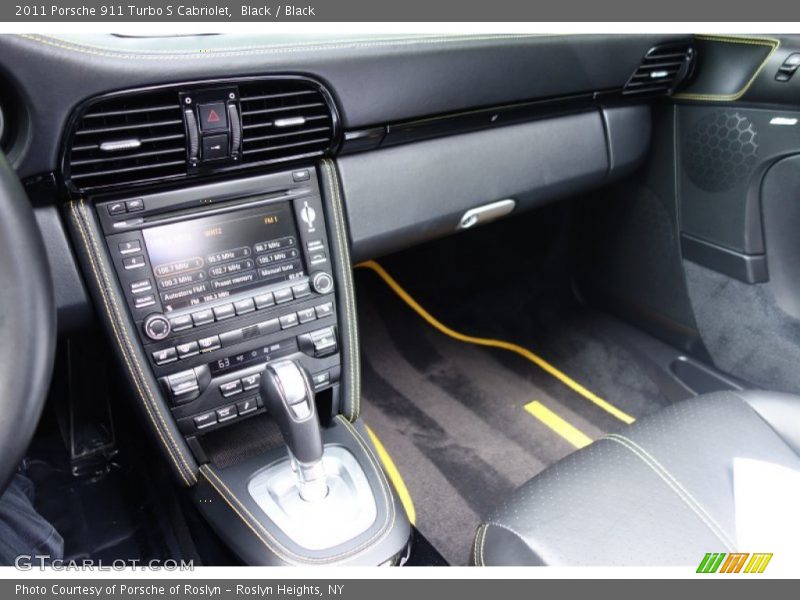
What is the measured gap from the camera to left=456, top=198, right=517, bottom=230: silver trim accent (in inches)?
58.9

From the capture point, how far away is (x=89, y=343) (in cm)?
149

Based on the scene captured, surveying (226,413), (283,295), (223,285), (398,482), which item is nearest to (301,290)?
(283,295)

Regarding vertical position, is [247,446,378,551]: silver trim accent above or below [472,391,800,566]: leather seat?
below

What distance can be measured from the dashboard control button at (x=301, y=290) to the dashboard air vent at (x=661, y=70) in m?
0.86

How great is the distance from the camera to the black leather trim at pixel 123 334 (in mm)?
1046

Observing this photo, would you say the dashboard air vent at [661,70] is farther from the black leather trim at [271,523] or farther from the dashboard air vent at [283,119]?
the black leather trim at [271,523]

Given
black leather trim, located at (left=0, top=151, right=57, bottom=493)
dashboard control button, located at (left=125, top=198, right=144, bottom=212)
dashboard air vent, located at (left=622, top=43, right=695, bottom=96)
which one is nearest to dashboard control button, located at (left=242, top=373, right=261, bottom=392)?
dashboard control button, located at (left=125, top=198, right=144, bottom=212)

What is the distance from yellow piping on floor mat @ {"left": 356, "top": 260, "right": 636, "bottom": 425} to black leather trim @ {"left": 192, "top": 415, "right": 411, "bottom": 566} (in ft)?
2.32

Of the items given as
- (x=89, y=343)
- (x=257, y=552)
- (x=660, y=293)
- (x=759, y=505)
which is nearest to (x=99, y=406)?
(x=89, y=343)

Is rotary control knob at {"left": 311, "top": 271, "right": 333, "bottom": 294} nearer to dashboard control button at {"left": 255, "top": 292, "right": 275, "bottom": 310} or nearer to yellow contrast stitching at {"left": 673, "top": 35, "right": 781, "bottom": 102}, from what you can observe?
dashboard control button at {"left": 255, "top": 292, "right": 275, "bottom": 310}

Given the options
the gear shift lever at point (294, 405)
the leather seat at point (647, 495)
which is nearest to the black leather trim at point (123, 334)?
the gear shift lever at point (294, 405)

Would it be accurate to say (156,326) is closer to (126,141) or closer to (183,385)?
(183,385)

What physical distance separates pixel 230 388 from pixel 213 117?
461 mm

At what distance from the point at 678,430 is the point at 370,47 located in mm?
759
